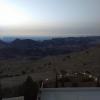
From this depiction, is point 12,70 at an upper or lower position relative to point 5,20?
lower

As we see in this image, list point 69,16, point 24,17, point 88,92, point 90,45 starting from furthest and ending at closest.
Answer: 1. point 90,45
2. point 69,16
3. point 24,17
4. point 88,92

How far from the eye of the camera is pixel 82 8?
9.46 m

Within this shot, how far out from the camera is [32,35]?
10.1 meters

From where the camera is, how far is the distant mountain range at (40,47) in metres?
10.4

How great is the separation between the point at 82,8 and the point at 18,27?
2.11m

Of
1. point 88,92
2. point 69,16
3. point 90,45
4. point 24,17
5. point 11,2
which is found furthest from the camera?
point 90,45

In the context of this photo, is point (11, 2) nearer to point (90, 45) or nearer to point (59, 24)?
point (59, 24)

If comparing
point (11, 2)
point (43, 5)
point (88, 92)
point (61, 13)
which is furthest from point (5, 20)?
point (88, 92)

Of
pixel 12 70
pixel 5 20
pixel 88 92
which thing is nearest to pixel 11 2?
pixel 5 20

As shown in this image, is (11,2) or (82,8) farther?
(82,8)

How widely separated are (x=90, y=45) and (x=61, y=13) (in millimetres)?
2080

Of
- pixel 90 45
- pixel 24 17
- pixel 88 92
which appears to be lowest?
pixel 88 92

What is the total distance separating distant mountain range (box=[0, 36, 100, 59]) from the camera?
34.1 feet

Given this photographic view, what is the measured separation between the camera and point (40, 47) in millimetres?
10359
